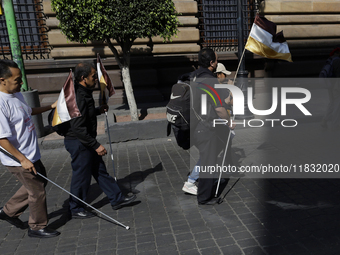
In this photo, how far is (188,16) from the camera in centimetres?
1159

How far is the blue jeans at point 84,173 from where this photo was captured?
390cm

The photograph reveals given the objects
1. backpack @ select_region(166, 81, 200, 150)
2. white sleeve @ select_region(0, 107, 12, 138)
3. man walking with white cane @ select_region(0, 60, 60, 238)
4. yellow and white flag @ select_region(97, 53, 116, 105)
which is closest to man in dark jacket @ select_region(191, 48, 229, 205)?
backpack @ select_region(166, 81, 200, 150)

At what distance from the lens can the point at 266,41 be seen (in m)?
5.74

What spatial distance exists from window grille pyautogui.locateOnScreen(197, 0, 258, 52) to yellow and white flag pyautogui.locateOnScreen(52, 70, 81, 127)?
9.65 m

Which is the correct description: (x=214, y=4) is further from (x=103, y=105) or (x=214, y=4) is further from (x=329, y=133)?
(x=103, y=105)

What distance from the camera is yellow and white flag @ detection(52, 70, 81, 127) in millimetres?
3621

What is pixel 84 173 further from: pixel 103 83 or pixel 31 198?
pixel 103 83

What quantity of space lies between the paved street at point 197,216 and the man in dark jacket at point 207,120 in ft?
0.98

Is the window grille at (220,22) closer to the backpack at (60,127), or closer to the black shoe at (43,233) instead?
the backpack at (60,127)

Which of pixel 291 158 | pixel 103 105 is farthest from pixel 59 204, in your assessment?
pixel 291 158

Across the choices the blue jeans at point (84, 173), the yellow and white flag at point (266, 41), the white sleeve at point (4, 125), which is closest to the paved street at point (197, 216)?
the blue jeans at point (84, 173)

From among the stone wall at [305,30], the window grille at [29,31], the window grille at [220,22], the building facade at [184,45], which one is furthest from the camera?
the window grille at [220,22]

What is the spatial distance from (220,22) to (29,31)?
23.8 feet

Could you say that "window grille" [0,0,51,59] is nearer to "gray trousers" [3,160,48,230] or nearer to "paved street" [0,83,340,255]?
"paved street" [0,83,340,255]
